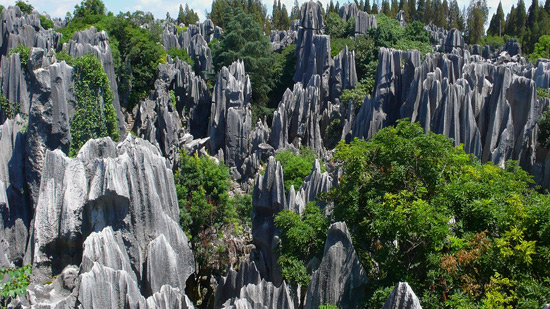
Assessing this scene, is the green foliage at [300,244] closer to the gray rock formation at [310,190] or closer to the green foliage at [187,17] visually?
the gray rock formation at [310,190]

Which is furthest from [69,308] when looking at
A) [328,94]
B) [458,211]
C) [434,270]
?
[328,94]

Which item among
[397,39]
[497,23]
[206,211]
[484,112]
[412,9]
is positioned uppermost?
[412,9]

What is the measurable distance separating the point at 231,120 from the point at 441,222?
20593 mm

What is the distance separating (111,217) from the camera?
13.5 metres

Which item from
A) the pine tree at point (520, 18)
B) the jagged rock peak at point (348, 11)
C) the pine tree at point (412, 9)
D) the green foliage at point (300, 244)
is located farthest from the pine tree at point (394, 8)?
the green foliage at point (300, 244)

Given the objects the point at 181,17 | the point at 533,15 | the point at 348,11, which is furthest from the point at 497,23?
the point at 181,17

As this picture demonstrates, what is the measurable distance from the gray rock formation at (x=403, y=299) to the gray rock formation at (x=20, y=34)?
2412 cm

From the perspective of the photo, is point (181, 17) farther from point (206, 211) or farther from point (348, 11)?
point (206, 211)

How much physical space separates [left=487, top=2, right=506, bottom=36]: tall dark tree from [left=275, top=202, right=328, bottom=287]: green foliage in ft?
207

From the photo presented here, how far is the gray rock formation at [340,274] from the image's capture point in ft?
37.0

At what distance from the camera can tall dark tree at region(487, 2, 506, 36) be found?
68.6 m

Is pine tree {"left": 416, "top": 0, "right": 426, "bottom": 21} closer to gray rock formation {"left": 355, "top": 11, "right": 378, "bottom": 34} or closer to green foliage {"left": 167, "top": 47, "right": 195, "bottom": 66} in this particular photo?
gray rock formation {"left": 355, "top": 11, "right": 378, "bottom": 34}

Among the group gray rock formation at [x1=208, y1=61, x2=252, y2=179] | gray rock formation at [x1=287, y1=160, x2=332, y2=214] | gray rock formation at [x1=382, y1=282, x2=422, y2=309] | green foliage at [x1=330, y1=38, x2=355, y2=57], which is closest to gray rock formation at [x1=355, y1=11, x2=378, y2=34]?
green foliage at [x1=330, y1=38, x2=355, y2=57]

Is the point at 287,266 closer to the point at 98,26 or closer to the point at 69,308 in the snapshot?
the point at 69,308
